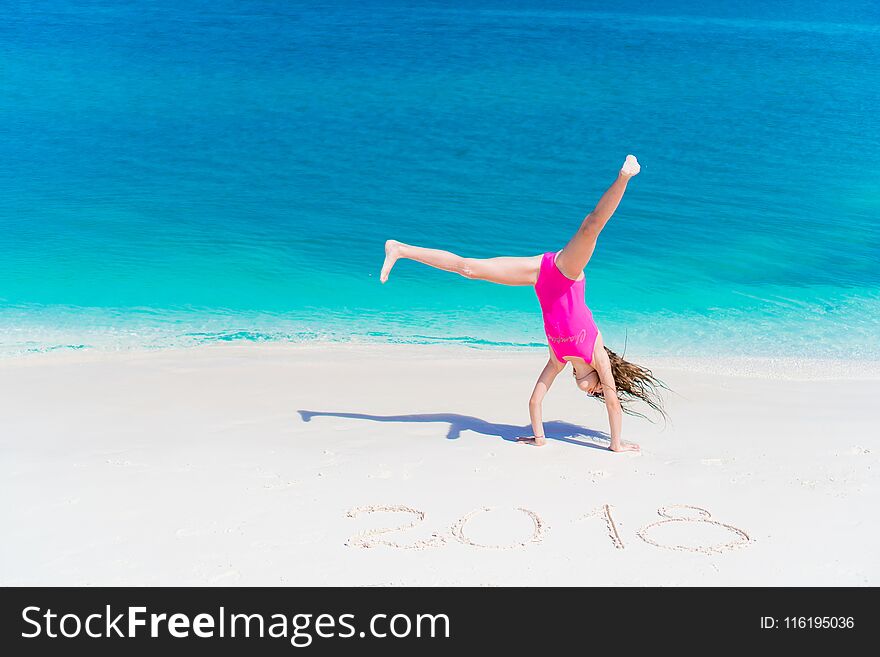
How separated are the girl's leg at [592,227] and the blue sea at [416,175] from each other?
481 cm

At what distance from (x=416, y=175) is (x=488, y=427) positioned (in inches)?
428

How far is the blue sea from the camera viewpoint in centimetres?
1179

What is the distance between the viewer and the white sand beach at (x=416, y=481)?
14.8 feet

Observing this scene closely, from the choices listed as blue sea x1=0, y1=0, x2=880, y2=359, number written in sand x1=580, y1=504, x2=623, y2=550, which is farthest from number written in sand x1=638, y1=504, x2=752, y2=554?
A: blue sea x1=0, y1=0, x2=880, y2=359

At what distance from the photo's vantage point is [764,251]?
46.8 feet

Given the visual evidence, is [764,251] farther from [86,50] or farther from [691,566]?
[86,50]

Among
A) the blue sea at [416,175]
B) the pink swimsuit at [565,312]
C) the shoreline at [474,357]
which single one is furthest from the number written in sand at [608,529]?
the blue sea at [416,175]

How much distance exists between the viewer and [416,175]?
56.6ft

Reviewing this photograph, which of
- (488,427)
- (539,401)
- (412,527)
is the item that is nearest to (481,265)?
(539,401)

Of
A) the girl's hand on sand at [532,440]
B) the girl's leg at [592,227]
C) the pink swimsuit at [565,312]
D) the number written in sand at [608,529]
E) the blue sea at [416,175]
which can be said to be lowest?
the number written in sand at [608,529]

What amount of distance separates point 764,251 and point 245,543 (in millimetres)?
11523

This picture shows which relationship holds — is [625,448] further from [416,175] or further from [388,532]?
[416,175]

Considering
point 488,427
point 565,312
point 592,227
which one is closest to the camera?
point 592,227

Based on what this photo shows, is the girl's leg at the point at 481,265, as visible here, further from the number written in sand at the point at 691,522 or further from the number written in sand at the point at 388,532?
the number written in sand at the point at 691,522
